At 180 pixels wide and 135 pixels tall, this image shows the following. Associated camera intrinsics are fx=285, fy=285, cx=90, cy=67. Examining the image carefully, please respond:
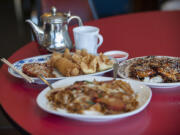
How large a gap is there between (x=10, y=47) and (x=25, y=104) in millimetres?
2823

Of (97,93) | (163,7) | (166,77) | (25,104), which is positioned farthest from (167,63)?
(163,7)

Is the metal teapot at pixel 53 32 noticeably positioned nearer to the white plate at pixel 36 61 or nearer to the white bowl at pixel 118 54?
the white plate at pixel 36 61

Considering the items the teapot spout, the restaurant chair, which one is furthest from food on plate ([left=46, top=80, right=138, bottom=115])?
the restaurant chair

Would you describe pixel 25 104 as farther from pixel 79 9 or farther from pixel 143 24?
pixel 79 9

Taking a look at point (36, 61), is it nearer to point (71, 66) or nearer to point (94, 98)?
point (71, 66)

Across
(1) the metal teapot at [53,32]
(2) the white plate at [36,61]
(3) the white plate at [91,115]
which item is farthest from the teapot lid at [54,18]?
(3) the white plate at [91,115]

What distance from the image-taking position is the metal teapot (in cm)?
114

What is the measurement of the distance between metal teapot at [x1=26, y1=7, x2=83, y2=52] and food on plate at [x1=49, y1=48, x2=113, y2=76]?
123 millimetres

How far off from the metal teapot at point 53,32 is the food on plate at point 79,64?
0.12 meters

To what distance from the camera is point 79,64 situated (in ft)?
3.18

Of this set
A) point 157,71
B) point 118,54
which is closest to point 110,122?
point 157,71

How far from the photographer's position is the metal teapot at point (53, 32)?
3.74 ft

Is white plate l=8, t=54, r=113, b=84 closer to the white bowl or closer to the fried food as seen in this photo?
the fried food

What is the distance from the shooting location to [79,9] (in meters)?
1.97
